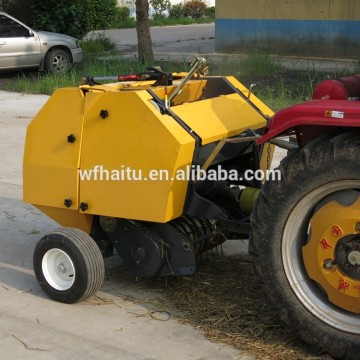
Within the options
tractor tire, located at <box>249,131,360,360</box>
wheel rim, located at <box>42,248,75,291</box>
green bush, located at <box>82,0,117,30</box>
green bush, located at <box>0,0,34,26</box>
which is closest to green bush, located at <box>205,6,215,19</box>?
green bush, located at <box>82,0,117,30</box>

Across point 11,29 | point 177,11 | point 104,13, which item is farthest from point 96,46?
point 177,11

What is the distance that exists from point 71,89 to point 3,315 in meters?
1.32

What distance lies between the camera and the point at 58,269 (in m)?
4.20

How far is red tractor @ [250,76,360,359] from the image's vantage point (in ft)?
10.4

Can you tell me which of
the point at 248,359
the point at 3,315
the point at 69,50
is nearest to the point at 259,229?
the point at 248,359

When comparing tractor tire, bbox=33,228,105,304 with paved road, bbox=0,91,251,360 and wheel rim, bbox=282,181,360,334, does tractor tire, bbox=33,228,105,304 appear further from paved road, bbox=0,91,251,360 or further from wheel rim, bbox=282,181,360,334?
wheel rim, bbox=282,181,360,334

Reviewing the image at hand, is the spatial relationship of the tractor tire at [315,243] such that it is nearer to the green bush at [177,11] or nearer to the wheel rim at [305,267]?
the wheel rim at [305,267]

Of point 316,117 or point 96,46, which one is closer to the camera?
point 316,117

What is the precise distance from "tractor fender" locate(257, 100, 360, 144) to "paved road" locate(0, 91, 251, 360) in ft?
3.59

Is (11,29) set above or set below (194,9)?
below

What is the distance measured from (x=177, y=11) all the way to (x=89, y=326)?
34.2 metres

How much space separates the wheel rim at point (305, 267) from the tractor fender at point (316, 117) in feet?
0.92

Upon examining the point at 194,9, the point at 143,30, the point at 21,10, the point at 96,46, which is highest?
the point at 194,9

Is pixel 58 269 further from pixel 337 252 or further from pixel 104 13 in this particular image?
pixel 104 13
